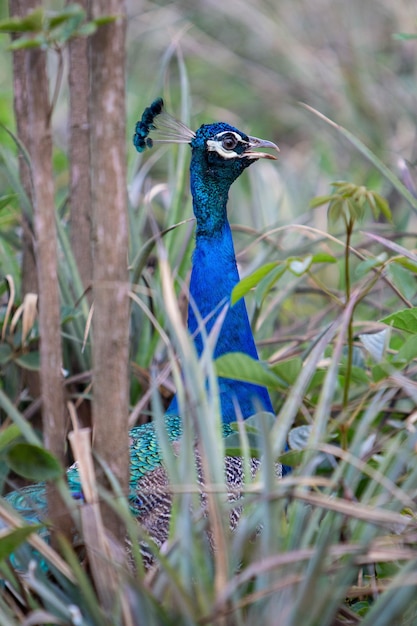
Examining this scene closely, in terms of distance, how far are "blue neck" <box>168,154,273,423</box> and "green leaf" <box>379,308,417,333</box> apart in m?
0.32

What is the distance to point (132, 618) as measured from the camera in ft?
3.14

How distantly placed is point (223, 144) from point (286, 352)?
1.33 feet

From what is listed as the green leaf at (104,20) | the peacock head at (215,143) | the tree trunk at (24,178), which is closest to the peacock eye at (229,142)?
the peacock head at (215,143)

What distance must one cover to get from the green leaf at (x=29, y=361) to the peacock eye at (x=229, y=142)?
49 centimetres

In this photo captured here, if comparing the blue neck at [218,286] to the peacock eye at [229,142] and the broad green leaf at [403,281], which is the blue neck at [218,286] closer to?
the peacock eye at [229,142]

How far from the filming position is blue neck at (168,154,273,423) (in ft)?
5.32

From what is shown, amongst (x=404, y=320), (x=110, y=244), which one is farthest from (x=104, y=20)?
(x=404, y=320)

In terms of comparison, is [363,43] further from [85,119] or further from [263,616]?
[263,616]

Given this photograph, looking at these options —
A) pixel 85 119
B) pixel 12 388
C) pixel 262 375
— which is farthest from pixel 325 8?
pixel 262 375

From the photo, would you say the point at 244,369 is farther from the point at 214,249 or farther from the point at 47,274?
the point at 214,249

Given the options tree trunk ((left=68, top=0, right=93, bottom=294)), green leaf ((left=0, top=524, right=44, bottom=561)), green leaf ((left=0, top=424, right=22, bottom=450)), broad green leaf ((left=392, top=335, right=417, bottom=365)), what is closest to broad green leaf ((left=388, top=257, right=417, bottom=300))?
broad green leaf ((left=392, top=335, right=417, bottom=365))

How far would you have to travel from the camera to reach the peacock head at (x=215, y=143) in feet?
5.65

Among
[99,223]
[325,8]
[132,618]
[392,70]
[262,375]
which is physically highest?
[325,8]

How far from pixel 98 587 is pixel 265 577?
7.4 inches
